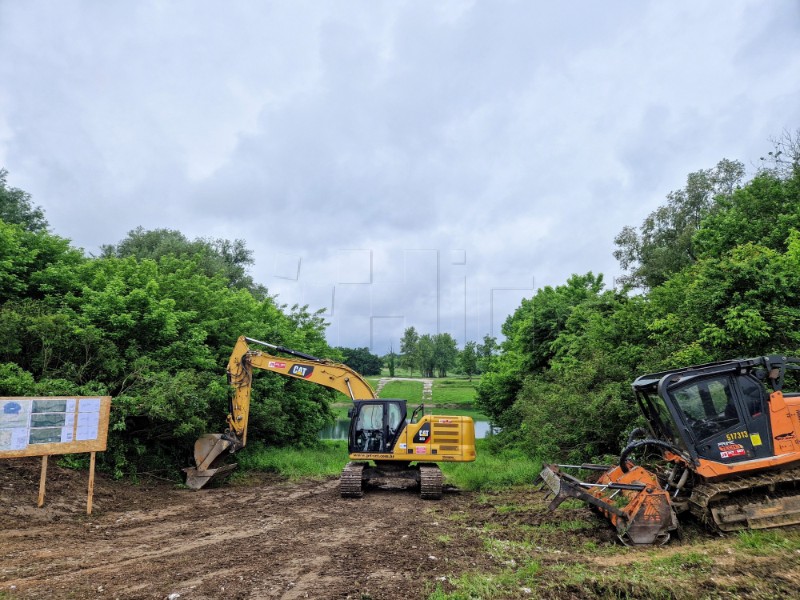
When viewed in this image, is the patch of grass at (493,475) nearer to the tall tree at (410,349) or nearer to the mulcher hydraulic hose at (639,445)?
the mulcher hydraulic hose at (639,445)

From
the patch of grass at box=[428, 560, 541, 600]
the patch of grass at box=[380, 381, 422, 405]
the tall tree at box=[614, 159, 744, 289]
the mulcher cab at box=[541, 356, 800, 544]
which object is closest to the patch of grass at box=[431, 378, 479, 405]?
the patch of grass at box=[380, 381, 422, 405]

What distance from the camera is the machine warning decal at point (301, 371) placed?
15367mm

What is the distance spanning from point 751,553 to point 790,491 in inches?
79.2

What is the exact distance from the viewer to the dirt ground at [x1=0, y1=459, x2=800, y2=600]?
583 cm

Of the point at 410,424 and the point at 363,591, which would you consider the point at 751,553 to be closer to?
the point at 363,591

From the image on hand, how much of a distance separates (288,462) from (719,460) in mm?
14598

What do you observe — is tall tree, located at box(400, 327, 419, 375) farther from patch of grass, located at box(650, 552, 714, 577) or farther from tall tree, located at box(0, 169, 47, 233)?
patch of grass, located at box(650, 552, 714, 577)

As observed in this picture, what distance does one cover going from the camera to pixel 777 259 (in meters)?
12.1

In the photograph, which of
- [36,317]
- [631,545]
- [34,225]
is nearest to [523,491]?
[631,545]

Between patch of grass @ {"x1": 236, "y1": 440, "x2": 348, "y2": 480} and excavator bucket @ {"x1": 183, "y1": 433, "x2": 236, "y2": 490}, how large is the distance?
277 cm

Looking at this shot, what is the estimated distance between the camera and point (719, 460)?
798cm

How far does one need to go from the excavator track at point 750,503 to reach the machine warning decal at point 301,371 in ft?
34.4

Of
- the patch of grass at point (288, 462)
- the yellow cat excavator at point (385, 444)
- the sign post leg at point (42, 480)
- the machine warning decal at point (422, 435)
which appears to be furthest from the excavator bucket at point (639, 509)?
the patch of grass at point (288, 462)

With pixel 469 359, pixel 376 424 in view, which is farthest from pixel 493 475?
pixel 469 359
